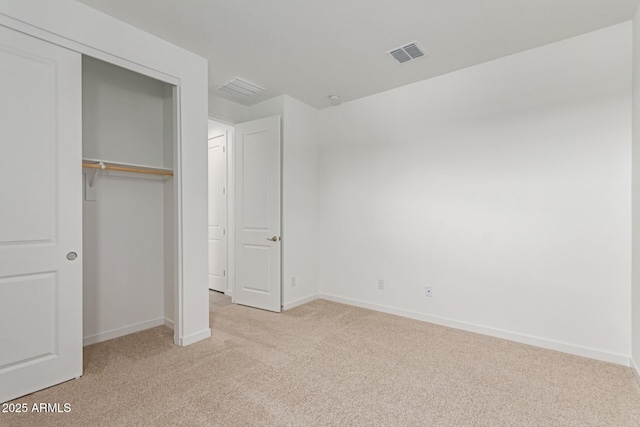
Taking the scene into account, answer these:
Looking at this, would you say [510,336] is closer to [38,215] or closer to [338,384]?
[338,384]

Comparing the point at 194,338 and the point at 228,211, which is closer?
the point at 194,338

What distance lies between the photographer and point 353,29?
2549 millimetres

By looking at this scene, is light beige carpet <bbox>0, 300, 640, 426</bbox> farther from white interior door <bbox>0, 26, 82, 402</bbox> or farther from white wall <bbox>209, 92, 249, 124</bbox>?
white wall <bbox>209, 92, 249, 124</bbox>

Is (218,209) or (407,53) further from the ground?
(407,53)

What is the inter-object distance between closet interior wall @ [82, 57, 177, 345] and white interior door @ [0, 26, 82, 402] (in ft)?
2.40

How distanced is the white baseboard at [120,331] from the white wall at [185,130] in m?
Result: 0.64

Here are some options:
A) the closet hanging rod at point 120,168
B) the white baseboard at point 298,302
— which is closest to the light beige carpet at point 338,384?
the white baseboard at point 298,302

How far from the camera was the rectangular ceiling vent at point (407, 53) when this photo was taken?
9.22 feet

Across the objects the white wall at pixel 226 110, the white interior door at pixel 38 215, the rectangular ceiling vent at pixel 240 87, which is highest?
the rectangular ceiling vent at pixel 240 87

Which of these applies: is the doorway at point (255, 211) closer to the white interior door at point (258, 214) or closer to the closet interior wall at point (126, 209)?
the white interior door at point (258, 214)

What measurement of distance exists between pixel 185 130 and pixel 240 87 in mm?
1140

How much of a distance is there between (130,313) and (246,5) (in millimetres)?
2986

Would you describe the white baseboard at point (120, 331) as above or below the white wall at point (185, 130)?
below

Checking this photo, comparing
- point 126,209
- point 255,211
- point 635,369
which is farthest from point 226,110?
point 635,369
